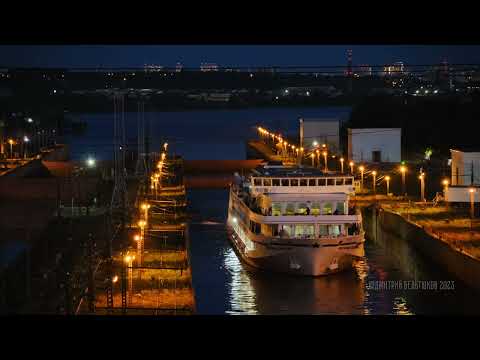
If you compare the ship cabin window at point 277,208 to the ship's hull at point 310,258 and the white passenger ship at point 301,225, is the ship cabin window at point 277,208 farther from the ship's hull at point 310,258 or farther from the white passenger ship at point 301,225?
the ship's hull at point 310,258

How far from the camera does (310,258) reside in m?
7.48

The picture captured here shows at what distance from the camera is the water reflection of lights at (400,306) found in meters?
5.84

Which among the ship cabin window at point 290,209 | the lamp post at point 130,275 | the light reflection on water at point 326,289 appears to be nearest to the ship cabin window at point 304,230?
the ship cabin window at point 290,209

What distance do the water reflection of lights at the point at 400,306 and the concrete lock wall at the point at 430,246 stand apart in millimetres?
505

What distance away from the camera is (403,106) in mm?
19203

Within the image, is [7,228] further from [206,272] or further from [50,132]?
[50,132]

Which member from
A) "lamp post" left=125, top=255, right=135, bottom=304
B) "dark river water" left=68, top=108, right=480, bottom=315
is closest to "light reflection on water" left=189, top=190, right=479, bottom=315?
"dark river water" left=68, top=108, right=480, bottom=315

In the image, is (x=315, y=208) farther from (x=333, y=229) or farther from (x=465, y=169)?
(x=465, y=169)

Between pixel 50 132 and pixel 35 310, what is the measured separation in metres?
21.3

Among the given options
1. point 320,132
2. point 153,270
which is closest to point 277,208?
point 153,270

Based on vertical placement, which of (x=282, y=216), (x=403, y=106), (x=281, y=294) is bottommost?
(x=281, y=294)

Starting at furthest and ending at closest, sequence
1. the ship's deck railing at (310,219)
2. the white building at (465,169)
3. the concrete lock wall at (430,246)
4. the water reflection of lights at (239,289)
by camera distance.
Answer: the white building at (465,169)
the ship's deck railing at (310,219)
the concrete lock wall at (430,246)
the water reflection of lights at (239,289)
